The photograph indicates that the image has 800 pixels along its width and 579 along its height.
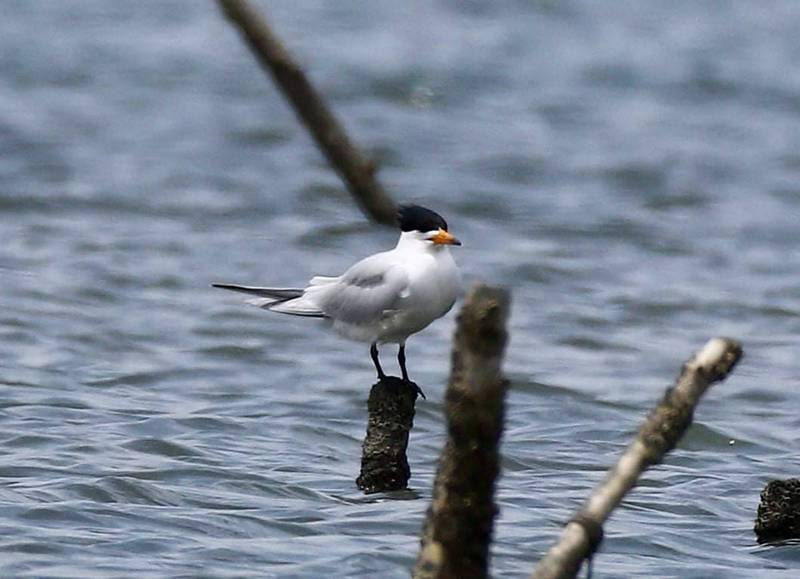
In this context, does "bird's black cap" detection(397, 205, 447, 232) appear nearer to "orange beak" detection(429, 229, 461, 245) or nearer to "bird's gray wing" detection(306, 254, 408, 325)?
"orange beak" detection(429, 229, 461, 245)

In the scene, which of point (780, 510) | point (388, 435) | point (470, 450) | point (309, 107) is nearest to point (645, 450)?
point (470, 450)

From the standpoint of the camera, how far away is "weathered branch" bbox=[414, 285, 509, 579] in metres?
3.83

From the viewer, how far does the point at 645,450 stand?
4012mm

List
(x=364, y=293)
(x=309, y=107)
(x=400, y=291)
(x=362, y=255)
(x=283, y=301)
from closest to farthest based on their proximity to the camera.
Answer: (x=309, y=107) → (x=400, y=291) → (x=364, y=293) → (x=283, y=301) → (x=362, y=255)

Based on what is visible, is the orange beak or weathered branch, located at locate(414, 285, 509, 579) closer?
weathered branch, located at locate(414, 285, 509, 579)

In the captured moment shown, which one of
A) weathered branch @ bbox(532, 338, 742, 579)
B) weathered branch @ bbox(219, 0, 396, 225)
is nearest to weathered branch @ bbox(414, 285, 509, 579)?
weathered branch @ bbox(532, 338, 742, 579)

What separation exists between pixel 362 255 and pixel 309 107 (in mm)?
11835

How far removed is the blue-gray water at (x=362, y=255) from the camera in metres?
7.63

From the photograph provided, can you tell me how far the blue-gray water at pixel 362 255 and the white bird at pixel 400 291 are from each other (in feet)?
2.46

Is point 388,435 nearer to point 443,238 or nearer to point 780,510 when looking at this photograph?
point 443,238

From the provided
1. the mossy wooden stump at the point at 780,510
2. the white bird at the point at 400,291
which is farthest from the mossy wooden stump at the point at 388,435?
the mossy wooden stump at the point at 780,510

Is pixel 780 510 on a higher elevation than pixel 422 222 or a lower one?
lower

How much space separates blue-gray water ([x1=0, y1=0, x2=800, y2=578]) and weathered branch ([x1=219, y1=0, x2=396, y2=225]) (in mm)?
4243

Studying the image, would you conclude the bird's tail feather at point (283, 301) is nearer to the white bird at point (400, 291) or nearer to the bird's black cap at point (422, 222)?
the white bird at point (400, 291)
